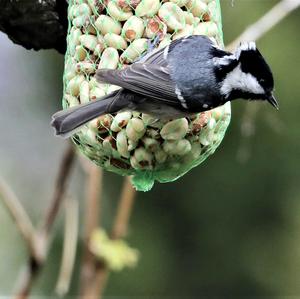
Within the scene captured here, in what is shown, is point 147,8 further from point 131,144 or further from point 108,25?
point 131,144

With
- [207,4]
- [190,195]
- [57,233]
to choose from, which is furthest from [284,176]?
[207,4]

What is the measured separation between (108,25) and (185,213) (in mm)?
3575

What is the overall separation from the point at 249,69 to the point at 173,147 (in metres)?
0.29

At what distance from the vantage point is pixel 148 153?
A: 6.63 ft

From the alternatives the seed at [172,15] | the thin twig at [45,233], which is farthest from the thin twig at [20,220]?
the seed at [172,15]

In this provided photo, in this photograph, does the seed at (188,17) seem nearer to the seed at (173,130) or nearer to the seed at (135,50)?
the seed at (135,50)

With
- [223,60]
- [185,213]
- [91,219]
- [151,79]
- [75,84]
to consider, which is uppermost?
[223,60]

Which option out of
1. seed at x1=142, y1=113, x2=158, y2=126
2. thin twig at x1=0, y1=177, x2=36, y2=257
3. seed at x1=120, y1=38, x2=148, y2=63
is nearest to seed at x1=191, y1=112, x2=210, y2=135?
seed at x1=142, y1=113, x2=158, y2=126

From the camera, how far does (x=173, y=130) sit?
6.60 ft

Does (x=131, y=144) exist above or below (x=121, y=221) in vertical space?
above

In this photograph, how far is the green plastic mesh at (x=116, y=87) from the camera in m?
2.02

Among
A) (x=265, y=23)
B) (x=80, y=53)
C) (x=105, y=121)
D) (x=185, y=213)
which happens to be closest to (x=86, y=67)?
(x=80, y=53)

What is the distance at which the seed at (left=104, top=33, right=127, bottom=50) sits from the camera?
204 cm

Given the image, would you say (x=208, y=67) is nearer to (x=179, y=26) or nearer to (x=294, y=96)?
(x=179, y=26)
